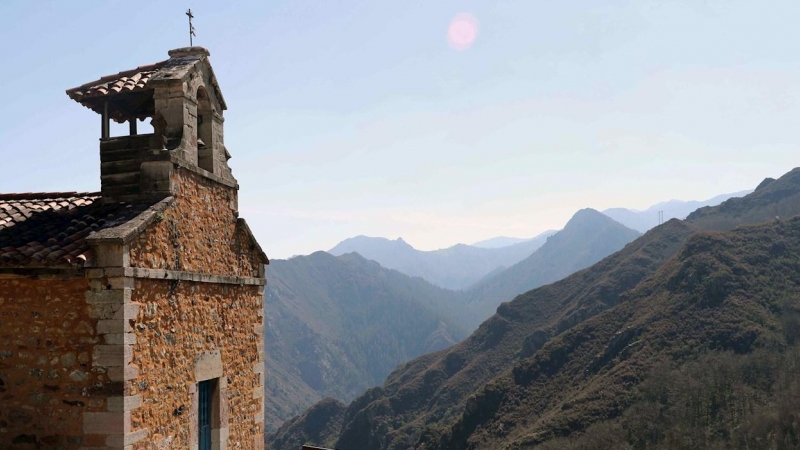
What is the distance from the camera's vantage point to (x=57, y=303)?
795 cm

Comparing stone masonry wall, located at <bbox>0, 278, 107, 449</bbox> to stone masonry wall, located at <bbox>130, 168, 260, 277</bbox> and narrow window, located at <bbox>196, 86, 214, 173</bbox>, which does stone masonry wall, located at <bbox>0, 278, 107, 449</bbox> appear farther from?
narrow window, located at <bbox>196, 86, 214, 173</bbox>

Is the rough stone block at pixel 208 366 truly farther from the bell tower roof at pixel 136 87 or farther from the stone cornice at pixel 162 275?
the bell tower roof at pixel 136 87

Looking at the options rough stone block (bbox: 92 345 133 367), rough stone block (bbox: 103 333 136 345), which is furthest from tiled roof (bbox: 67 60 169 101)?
rough stone block (bbox: 92 345 133 367)

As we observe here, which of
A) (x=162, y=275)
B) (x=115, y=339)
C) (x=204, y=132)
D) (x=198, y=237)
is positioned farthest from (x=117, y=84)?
(x=115, y=339)

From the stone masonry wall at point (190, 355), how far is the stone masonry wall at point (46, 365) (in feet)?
1.86

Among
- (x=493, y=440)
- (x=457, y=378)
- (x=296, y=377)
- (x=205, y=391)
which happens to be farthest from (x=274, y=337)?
(x=205, y=391)

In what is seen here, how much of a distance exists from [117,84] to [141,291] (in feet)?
13.0

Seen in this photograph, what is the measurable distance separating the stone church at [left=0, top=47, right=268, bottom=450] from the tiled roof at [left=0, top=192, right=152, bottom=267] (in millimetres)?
26

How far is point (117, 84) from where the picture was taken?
1055 centimetres

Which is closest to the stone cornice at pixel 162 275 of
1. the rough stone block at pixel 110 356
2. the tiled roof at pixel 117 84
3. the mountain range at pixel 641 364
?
the rough stone block at pixel 110 356

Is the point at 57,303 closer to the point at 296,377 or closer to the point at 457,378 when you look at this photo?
the point at 457,378

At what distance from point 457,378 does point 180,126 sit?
238 ft

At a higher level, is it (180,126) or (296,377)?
(180,126)

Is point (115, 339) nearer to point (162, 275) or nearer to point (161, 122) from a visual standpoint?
point (162, 275)
